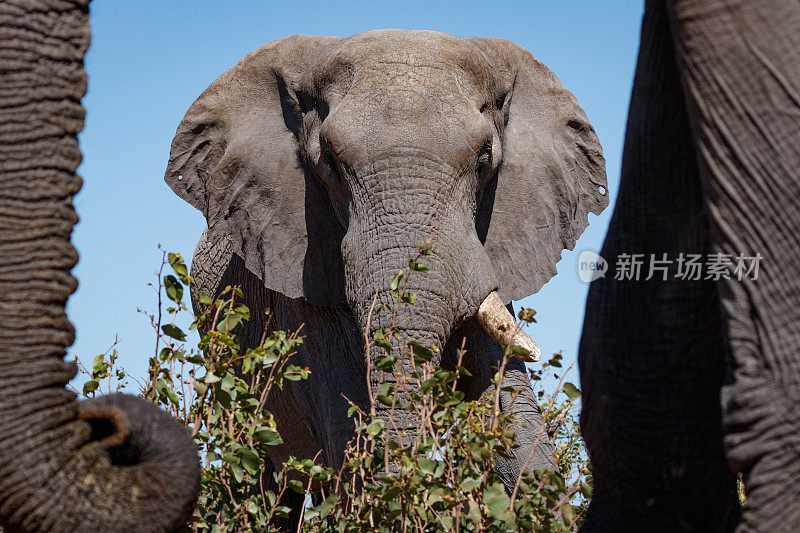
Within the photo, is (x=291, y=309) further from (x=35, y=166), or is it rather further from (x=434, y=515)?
(x=35, y=166)

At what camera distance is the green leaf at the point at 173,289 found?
145 inches

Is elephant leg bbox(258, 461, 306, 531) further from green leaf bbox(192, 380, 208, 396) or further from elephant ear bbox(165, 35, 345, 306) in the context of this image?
green leaf bbox(192, 380, 208, 396)

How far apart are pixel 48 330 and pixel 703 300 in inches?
56.0

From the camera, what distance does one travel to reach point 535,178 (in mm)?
6922

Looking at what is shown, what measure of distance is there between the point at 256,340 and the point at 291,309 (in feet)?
3.73

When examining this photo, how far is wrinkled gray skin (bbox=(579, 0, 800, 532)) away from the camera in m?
2.37

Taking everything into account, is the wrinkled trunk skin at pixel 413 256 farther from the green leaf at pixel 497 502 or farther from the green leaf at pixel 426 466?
the green leaf at pixel 497 502

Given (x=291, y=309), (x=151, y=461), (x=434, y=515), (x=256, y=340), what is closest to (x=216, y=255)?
(x=256, y=340)

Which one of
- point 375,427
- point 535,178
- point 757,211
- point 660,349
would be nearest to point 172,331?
point 375,427

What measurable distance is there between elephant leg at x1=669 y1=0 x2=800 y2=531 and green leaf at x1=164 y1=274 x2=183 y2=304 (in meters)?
1.78

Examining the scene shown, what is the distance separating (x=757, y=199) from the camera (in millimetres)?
2408

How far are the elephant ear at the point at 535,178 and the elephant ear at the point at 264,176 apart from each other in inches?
34.6

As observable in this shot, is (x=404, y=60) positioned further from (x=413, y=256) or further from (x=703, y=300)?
(x=703, y=300)

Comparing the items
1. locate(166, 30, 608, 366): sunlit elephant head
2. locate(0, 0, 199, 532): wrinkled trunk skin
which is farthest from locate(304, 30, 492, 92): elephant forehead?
locate(0, 0, 199, 532): wrinkled trunk skin
